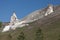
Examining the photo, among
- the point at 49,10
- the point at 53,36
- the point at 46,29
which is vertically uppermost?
the point at 49,10

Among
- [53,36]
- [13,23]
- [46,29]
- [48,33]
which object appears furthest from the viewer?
[13,23]

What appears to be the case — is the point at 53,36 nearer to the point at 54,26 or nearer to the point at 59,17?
the point at 54,26

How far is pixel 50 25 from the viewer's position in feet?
154

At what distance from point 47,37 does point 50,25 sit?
951cm

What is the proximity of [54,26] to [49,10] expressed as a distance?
23850 mm

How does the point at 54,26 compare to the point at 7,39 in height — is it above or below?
above

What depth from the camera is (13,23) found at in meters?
75.9

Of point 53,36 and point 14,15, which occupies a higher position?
point 14,15

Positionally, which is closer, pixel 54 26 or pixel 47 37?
pixel 47 37

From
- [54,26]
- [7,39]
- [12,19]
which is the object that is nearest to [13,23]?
[12,19]

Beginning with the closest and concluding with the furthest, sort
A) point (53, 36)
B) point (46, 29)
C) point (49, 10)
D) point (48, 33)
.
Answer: point (53, 36), point (48, 33), point (46, 29), point (49, 10)

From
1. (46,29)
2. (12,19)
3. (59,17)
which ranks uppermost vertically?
(12,19)

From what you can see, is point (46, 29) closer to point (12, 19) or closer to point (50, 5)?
point (50, 5)

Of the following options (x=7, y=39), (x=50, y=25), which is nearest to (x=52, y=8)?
(x=50, y=25)
